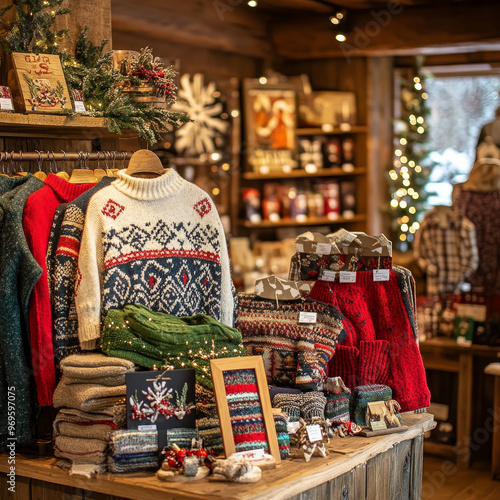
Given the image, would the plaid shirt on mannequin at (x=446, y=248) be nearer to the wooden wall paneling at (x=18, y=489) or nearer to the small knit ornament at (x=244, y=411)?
the small knit ornament at (x=244, y=411)

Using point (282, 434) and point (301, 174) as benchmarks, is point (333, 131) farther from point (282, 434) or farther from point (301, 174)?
point (282, 434)

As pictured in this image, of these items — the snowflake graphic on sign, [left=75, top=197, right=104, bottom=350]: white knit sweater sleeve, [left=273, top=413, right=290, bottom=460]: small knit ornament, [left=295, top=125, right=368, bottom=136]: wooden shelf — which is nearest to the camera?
[left=273, top=413, right=290, bottom=460]: small knit ornament

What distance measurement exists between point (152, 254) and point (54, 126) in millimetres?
603

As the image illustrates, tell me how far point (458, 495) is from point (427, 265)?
70.6 inches

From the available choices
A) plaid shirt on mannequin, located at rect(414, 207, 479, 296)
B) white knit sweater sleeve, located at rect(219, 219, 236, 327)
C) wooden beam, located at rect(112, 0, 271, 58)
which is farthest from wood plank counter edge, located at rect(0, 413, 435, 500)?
wooden beam, located at rect(112, 0, 271, 58)

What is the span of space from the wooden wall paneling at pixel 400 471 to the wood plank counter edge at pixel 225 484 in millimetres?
175

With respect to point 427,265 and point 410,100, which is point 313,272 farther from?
point 410,100

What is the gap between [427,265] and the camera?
5.73 meters

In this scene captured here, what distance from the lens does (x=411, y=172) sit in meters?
7.07

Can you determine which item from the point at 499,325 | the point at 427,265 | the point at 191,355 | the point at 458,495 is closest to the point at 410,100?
the point at 427,265

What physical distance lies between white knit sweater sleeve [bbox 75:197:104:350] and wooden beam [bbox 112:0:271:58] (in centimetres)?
323

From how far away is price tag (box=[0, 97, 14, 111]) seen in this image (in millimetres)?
2658

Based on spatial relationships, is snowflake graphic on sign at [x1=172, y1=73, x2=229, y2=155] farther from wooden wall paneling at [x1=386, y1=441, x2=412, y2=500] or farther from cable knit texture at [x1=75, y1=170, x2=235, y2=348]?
wooden wall paneling at [x1=386, y1=441, x2=412, y2=500]

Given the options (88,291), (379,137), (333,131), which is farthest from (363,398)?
(379,137)
